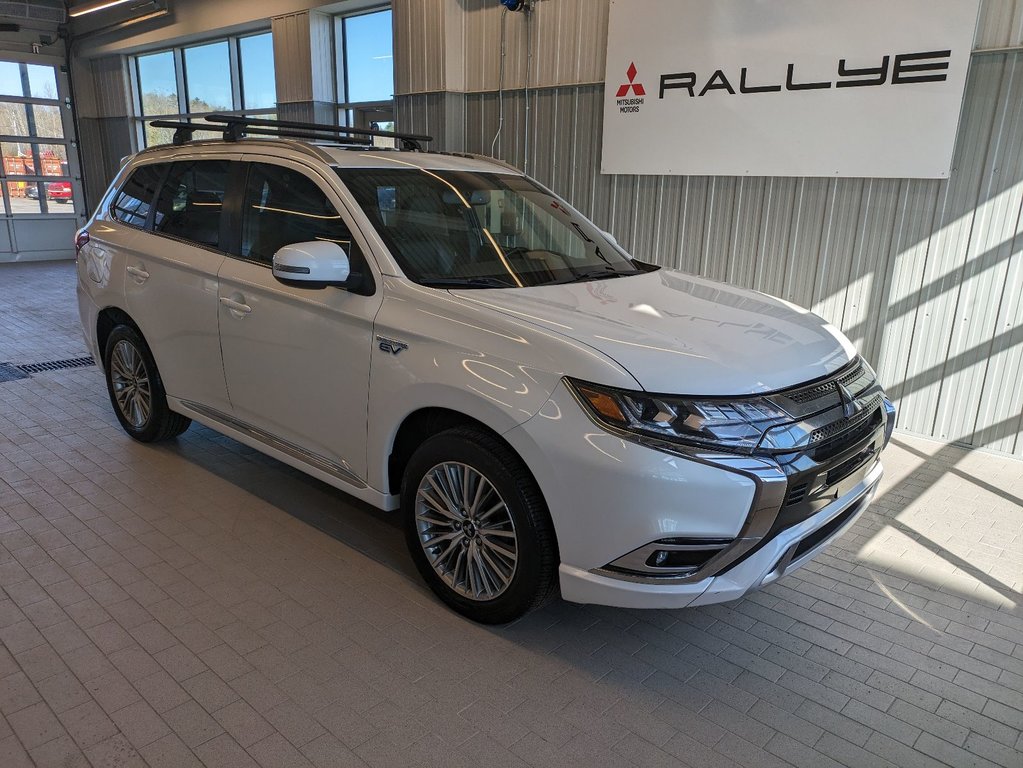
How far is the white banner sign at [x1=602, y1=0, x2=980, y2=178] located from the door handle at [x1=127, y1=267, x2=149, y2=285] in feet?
12.6

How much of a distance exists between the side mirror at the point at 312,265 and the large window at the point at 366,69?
6.62 m

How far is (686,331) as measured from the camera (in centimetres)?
254

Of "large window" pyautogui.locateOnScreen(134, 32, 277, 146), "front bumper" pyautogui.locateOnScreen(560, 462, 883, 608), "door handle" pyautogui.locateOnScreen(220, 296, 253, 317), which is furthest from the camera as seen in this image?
"large window" pyautogui.locateOnScreen(134, 32, 277, 146)

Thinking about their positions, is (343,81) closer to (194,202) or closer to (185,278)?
(194,202)

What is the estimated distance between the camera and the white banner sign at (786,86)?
4559 mm

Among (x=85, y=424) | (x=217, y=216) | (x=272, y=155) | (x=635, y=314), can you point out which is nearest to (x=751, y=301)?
(x=635, y=314)

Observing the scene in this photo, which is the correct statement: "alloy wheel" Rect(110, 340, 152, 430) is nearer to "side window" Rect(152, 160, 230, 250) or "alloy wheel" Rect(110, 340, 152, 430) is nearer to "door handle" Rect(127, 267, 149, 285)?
"door handle" Rect(127, 267, 149, 285)

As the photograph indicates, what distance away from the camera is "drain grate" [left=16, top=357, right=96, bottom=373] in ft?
20.2

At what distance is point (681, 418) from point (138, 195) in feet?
11.6

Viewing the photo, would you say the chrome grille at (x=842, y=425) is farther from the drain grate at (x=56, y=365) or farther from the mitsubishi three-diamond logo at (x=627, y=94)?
the drain grate at (x=56, y=365)

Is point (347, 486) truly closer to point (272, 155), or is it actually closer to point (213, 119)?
point (272, 155)

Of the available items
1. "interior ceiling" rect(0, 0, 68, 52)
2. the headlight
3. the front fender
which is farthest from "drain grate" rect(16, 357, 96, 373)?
"interior ceiling" rect(0, 0, 68, 52)

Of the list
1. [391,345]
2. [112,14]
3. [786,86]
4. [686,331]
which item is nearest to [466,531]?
[391,345]

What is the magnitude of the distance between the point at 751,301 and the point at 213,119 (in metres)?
2.92
